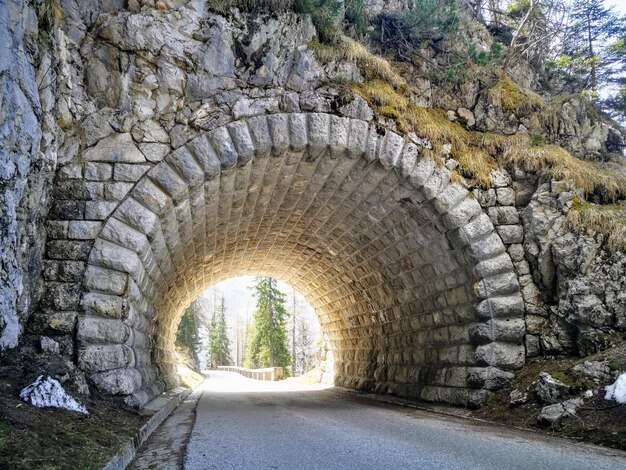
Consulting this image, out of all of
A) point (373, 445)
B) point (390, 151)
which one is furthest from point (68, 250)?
point (390, 151)

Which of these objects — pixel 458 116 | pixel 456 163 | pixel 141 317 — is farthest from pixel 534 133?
pixel 141 317

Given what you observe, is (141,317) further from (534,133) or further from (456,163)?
(534,133)

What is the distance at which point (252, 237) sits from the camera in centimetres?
1290

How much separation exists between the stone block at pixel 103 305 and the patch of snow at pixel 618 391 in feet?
21.8

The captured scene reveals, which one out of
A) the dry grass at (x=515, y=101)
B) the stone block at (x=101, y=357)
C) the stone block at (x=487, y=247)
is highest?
the dry grass at (x=515, y=101)

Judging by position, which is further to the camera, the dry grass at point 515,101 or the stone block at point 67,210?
the dry grass at point 515,101

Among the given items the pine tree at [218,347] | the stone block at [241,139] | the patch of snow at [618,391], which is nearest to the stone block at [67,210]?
the stone block at [241,139]

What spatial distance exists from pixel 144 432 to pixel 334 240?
24.3 ft

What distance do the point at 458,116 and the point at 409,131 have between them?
180 centimetres

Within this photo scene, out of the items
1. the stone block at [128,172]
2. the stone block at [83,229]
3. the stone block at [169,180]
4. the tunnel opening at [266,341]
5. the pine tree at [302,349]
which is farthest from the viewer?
the pine tree at [302,349]

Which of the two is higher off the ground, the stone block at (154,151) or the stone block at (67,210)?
the stone block at (154,151)

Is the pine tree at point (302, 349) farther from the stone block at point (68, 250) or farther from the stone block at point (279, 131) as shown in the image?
the stone block at point (68, 250)

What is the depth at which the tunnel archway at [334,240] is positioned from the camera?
22.9 ft

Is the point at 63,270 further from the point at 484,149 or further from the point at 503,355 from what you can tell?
the point at 484,149
